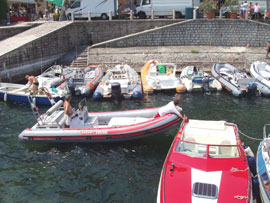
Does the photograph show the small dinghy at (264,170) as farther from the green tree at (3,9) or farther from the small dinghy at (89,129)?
the green tree at (3,9)

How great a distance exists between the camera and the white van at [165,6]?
24547mm

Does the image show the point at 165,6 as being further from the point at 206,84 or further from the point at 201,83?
the point at 206,84

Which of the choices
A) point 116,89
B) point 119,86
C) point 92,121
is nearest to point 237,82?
point 119,86

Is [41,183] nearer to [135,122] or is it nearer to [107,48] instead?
[135,122]

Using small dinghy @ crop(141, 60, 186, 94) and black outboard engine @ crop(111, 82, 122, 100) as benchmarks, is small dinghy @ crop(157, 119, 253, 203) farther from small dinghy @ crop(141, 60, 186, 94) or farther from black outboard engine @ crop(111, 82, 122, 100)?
small dinghy @ crop(141, 60, 186, 94)

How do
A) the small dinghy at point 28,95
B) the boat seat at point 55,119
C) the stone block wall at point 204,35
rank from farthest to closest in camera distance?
the stone block wall at point 204,35, the small dinghy at point 28,95, the boat seat at point 55,119

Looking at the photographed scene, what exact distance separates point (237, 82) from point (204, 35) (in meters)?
8.65

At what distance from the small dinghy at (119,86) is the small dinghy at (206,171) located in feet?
22.5

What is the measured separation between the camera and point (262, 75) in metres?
17.0

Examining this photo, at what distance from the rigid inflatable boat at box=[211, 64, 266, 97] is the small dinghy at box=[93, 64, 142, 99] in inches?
195

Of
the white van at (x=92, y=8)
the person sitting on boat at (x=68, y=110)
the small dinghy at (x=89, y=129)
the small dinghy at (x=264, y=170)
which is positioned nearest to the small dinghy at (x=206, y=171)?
the small dinghy at (x=264, y=170)

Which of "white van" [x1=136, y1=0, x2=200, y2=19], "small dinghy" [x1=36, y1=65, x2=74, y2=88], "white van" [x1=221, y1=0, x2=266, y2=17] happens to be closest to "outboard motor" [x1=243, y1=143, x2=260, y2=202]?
"small dinghy" [x1=36, y1=65, x2=74, y2=88]

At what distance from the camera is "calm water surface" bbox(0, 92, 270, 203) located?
303 inches

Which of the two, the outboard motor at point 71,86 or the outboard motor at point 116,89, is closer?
the outboard motor at point 116,89
